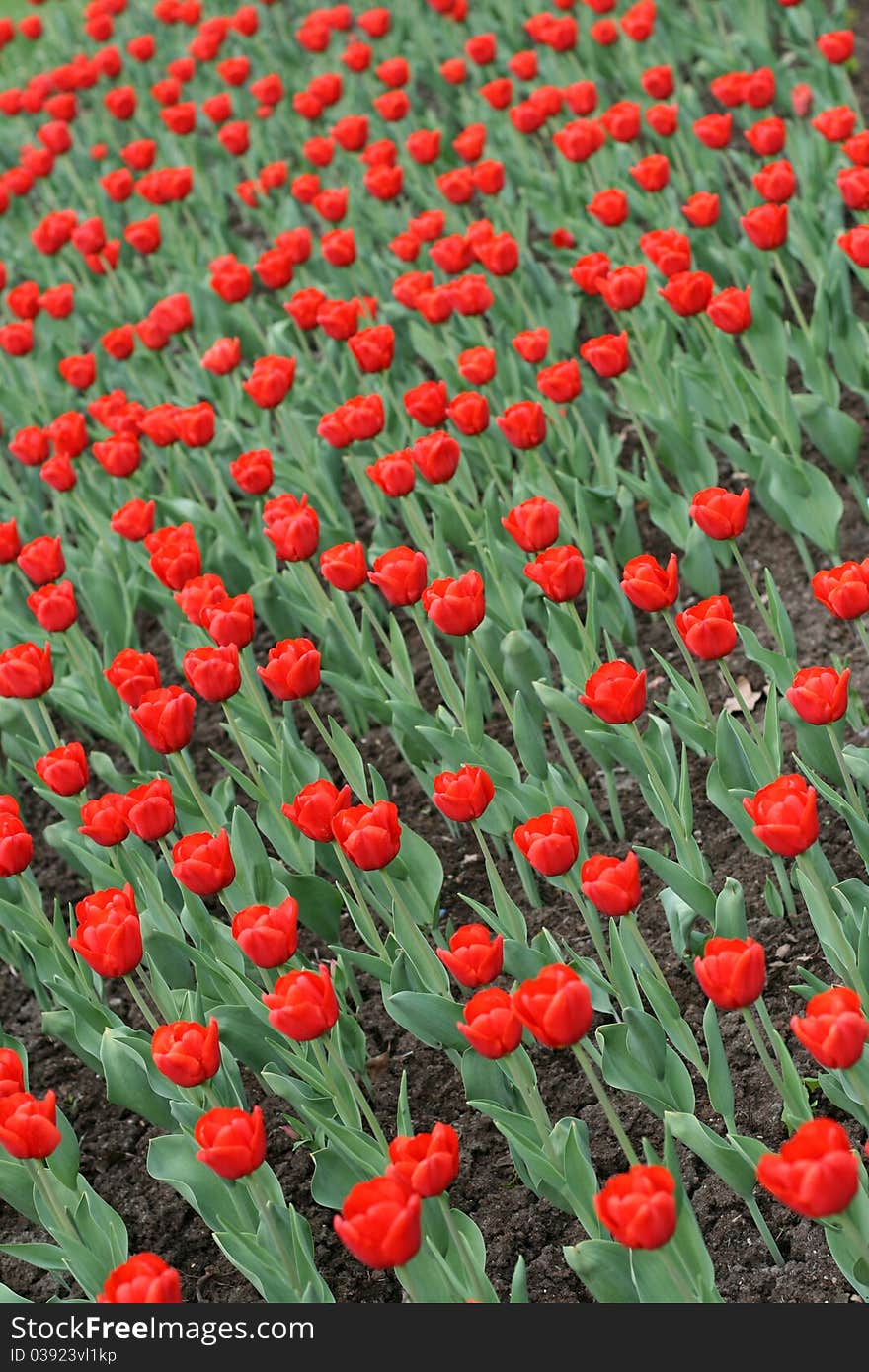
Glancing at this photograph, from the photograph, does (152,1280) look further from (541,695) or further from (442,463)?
(442,463)

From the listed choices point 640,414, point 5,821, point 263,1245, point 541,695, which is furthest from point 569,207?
point 263,1245

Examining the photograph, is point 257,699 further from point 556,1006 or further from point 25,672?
point 556,1006

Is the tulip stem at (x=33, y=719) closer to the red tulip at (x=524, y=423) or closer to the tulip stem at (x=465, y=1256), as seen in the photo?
the red tulip at (x=524, y=423)

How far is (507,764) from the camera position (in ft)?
11.8

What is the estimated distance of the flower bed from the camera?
2572 mm

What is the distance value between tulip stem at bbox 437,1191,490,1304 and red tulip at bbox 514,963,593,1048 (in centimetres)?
28

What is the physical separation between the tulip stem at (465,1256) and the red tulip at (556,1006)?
28cm

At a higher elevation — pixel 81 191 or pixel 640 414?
pixel 81 191

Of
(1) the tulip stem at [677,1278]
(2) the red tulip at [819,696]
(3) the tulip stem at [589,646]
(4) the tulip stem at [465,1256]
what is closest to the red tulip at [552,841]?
(2) the red tulip at [819,696]

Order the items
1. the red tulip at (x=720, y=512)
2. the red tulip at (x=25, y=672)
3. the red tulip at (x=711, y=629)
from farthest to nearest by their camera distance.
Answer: the red tulip at (x=25, y=672) < the red tulip at (x=720, y=512) < the red tulip at (x=711, y=629)

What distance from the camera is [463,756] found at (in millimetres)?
3529

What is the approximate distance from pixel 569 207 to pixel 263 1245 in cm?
436

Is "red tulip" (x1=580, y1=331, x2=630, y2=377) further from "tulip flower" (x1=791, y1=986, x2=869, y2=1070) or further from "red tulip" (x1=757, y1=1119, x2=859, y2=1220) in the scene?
"red tulip" (x1=757, y1=1119, x2=859, y2=1220)

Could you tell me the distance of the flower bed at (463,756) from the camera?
2.57 meters
